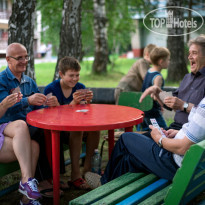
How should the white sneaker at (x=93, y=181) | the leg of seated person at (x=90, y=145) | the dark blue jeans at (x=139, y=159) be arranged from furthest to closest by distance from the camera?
the leg of seated person at (x=90, y=145)
the white sneaker at (x=93, y=181)
the dark blue jeans at (x=139, y=159)

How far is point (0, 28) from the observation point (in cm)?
3991

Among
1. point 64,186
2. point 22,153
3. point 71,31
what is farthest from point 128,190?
point 71,31

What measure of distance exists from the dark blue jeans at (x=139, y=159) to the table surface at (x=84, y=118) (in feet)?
0.65

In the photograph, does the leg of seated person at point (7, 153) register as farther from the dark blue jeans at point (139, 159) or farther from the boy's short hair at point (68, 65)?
the boy's short hair at point (68, 65)

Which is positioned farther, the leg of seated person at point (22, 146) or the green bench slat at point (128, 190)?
the leg of seated person at point (22, 146)

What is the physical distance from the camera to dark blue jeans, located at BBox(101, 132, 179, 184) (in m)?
2.64

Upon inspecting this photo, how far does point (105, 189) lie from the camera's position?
95.0 inches

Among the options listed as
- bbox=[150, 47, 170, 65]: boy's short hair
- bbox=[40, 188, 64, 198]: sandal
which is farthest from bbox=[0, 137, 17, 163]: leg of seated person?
bbox=[150, 47, 170, 65]: boy's short hair

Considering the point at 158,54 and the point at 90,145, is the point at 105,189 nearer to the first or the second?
the point at 90,145

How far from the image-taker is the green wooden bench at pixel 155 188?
77.6 inches

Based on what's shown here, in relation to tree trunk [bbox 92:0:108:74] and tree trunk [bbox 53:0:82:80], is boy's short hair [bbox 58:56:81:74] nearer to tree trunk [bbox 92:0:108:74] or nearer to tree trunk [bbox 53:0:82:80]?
tree trunk [bbox 53:0:82:80]

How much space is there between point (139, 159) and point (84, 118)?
68 centimetres

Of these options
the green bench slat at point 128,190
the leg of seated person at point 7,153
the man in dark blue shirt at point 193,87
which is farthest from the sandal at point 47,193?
the man in dark blue shirt at point 193,87

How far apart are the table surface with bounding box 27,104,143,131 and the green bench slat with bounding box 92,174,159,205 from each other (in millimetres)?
542
